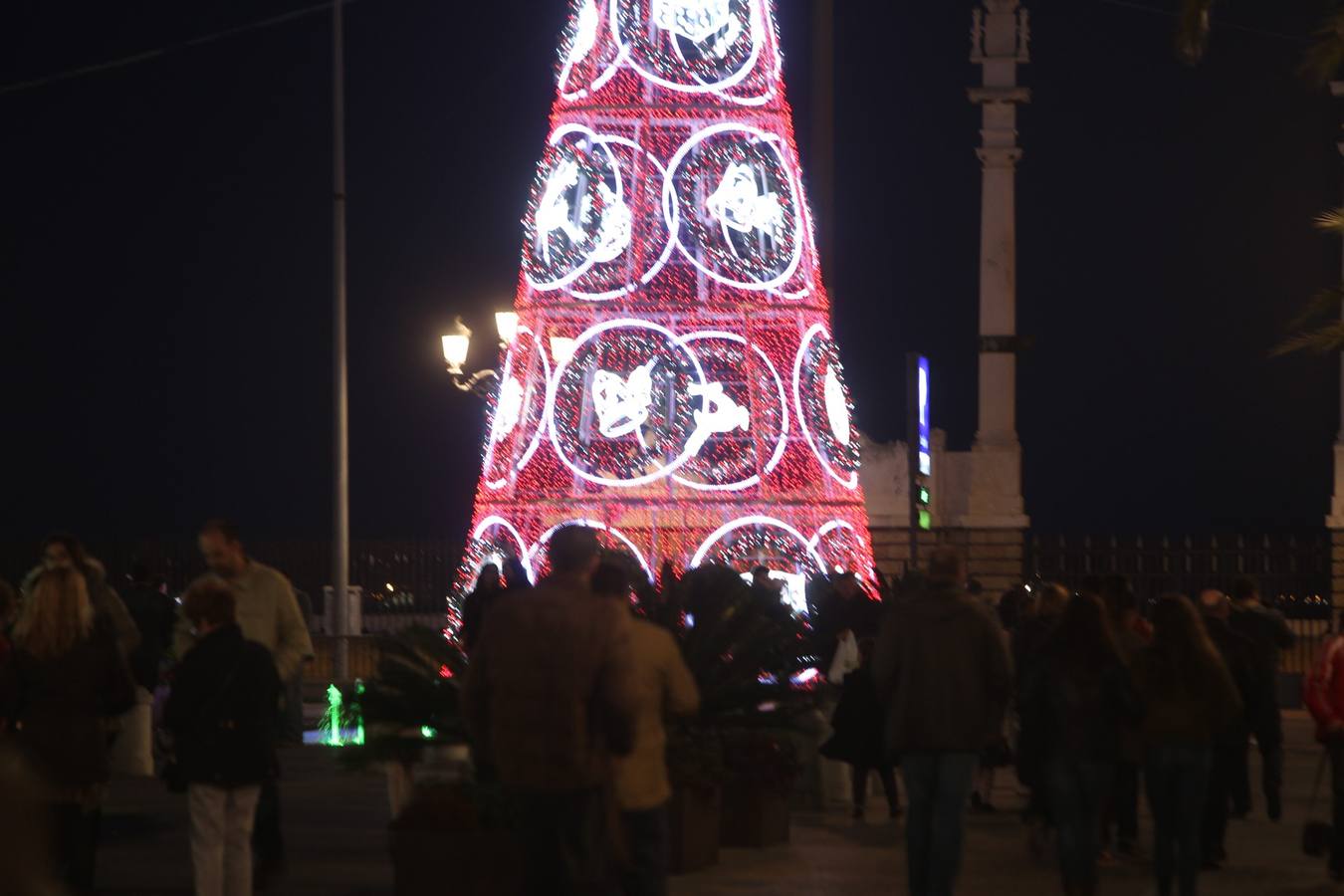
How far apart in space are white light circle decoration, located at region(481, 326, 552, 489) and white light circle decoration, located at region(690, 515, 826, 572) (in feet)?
5.98

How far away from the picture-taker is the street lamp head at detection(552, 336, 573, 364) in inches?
781

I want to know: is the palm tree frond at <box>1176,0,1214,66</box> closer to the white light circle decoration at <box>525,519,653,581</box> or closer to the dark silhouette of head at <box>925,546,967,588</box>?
the dark silhouette of head at <box>925,546,967,588</box>

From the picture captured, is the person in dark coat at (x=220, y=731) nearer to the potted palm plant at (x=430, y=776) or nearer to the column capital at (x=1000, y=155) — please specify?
the potted palm plant at (x=430, y=776)

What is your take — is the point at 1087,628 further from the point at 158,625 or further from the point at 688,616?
the point at 158,625

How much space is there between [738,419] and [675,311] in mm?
1064

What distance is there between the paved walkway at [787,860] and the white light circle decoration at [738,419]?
469 centimetres

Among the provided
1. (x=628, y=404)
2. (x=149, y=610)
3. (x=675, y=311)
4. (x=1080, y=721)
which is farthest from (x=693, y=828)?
(x=675, y=311)

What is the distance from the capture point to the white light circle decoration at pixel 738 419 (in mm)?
19844

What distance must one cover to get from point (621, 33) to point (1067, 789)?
10.7m

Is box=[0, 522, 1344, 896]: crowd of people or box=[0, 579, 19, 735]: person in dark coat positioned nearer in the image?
box=[0, 522, 1344, 896]: crowd of people

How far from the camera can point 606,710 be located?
734 cm

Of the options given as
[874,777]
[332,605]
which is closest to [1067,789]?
[874,777]

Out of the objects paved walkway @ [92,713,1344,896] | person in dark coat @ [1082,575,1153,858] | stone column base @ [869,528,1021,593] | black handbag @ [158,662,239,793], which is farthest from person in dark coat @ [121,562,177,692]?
stone column base @ [869,528,1021,593]

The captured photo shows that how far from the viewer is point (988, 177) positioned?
35.9 meters
